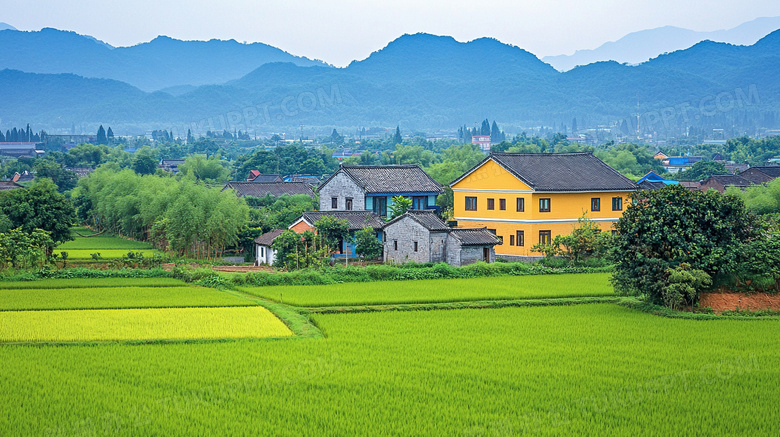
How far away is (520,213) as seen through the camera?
36.8 metres

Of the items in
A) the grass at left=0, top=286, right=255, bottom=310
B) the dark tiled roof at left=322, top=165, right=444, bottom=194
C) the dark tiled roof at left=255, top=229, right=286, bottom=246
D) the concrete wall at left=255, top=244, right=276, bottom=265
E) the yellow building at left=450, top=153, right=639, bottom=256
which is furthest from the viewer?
the dark tiled roof at left=322, top=165, right=444, bottom=194

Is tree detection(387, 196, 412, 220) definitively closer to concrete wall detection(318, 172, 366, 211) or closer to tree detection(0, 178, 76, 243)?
concrete wall detection(318, 172, 366, 211)

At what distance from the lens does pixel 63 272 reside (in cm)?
2925

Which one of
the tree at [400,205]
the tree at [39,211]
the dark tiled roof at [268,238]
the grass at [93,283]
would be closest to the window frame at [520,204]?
the tree at [400,205]

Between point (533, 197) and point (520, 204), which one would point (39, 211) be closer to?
point (520, 204)

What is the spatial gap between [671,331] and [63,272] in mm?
20060

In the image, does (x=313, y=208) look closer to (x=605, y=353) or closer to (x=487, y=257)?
(x=487, y=257)

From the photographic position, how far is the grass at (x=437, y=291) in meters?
24.5

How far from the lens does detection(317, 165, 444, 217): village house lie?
134 ft

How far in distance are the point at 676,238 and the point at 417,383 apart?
1104 centimetres

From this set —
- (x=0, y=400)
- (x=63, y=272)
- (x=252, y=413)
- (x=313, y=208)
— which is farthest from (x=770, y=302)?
(x=313, y=208)

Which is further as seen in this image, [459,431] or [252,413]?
[252,413]

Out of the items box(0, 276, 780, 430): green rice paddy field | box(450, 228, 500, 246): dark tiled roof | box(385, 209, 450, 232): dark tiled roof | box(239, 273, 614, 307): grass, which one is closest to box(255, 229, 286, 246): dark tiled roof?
box(385, 209, 450, 232): dark tiled roof

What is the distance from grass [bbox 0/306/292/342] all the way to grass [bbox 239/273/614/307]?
2698mm
